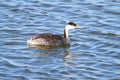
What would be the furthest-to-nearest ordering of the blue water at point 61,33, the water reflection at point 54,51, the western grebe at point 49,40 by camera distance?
1. the western grebe at point 49,40
2. the water reflection at point 54,51
3. the blue water at point 61,33

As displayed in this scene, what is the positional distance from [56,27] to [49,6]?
9.57 ft

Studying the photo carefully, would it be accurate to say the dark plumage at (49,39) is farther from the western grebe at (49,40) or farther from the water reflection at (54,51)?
the water reflection at (54,51)

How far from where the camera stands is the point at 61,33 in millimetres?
20453

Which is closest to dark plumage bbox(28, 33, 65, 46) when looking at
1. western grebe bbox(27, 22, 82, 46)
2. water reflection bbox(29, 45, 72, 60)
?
western grebe bbox(27, 22, 82, 46)

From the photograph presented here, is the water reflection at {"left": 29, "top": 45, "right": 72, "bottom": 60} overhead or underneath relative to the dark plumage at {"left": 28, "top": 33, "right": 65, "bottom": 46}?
underneath

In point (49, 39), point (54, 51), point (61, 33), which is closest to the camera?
point (54, 51)

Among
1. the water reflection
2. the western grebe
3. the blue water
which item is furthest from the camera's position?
the western grebe

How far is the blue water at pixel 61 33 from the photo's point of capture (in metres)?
16.0

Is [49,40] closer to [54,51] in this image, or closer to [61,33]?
[54,51]

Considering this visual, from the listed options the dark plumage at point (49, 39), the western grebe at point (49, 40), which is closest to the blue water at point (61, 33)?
the western grebe at point (49, 40)

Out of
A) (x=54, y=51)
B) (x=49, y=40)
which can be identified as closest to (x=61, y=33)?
(x=49, y=40)

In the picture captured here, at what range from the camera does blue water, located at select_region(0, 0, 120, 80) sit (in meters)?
16.0

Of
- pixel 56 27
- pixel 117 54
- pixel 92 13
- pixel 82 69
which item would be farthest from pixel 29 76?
pixel 92 13

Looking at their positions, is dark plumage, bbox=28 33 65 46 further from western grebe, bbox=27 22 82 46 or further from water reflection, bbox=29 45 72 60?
water reflection, bbox=29 45 72 60
